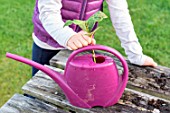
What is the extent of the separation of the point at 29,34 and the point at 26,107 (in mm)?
1827

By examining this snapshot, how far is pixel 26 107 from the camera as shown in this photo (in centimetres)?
120

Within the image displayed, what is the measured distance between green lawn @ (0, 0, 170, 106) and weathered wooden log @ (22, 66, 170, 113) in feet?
3.71

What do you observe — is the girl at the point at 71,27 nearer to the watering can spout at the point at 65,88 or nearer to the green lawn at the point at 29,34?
the watering can spout at the point at 65,88

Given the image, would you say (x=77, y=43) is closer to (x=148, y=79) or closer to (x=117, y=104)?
(x=117, y=104)

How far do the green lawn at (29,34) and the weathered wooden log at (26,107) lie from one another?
1179 millimetres

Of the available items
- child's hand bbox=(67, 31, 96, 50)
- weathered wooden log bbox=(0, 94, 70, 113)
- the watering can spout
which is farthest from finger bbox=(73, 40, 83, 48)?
weathered wooden log bbox=(0, 94, 70, 113)

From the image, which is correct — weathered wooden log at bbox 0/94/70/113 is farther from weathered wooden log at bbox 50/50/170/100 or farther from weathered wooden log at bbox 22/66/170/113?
weathered wooden log at bbox 50/50/170/100

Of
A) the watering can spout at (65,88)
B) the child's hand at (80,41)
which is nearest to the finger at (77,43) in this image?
the child's hand at (80,41)

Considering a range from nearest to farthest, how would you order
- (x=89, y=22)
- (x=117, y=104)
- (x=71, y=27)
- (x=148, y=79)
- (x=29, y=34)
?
(x=89, y=22) < (x=117, y=104) < (x=148, y=79) < (x=71, y=27) < (x=29, y=34)

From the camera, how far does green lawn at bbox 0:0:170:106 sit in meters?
2.58

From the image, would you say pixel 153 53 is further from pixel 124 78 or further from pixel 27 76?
pixel 124 78

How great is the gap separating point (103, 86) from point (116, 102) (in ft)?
0.36

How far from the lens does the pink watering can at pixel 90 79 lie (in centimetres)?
112

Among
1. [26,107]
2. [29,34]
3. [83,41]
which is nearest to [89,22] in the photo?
[83,41]
